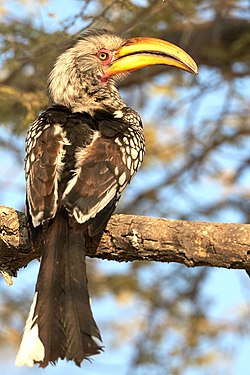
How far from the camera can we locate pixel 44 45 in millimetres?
5480

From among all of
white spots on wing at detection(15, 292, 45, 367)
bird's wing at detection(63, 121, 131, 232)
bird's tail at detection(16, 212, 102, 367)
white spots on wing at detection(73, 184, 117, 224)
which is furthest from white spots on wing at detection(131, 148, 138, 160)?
white spots on wing at detection(15, 292, 45, 367)

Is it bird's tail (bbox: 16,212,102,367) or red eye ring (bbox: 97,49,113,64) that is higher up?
red eye ring (bbox: 97,49,113,64)

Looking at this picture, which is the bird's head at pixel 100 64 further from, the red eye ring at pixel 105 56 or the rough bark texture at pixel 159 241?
the rough bark texture at pixel 159 241

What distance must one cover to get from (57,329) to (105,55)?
2152 millimetres

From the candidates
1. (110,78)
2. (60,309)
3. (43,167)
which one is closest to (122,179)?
(43,167)

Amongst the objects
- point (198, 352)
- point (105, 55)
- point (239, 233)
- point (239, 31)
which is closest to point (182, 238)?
point (239, 233)

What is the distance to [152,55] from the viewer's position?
4.89 meters

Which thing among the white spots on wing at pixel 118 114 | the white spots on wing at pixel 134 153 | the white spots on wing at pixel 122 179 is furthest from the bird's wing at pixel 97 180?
the white spots on wing at pixel 118 114

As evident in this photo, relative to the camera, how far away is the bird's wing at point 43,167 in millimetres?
3840

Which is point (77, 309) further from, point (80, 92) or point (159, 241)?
point (80, 92)

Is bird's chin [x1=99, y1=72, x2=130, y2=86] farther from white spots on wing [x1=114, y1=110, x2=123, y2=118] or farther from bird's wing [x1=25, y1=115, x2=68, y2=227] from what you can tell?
bird's wing [x1=25, y1=115, x2=68, y2=227]

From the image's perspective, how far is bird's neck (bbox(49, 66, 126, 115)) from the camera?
4809mm

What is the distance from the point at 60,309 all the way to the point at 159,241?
0.56 meters

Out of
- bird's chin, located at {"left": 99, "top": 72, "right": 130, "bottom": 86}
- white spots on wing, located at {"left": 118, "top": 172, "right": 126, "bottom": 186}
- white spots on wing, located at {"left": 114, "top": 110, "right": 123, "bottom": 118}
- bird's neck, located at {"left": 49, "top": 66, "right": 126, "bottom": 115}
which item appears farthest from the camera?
bird's chin, located at {"left": 99, "top": 72, "right": 130, "bottom": 86}
